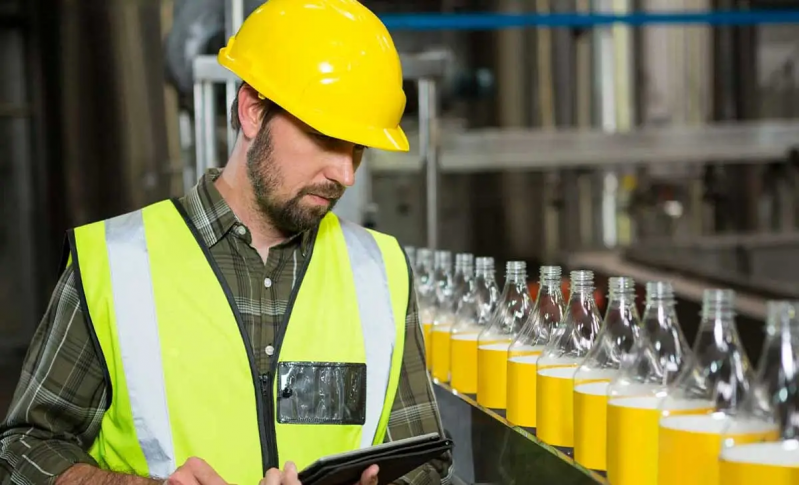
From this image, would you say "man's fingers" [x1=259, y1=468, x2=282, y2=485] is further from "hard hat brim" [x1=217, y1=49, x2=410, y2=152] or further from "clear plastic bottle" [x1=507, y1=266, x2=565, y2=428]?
"hard hat brim" [x1=217, y1=49, x2=410, y2=152]

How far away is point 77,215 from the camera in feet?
21.5

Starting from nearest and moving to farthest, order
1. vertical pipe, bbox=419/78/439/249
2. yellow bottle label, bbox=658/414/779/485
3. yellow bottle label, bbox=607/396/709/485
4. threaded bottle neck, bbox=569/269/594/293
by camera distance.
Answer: yellow bottle label, bbox=658/414/779/485 < yellow bottle label, bbox=607/396/709/485 < threaded bottle neck, bbox=569/269/594/293 < vertical pipe, bbox=419/78/439/249

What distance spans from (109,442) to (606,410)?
745 mm

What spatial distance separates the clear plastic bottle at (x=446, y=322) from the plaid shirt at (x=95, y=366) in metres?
0.33

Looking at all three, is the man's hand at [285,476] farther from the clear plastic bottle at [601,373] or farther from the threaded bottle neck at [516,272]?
the threaded bottle neck at [516,272]

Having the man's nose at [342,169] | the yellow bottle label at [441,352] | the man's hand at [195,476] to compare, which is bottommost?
the man's hand at [195,476]

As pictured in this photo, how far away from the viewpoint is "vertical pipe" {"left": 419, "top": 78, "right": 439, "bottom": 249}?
11.3 ft

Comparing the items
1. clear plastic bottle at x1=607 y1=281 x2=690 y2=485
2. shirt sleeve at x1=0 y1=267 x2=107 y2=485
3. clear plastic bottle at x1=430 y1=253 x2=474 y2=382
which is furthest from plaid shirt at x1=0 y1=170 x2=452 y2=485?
clear plastic bottle at x1=607 y1=281 x2=690 y2=485

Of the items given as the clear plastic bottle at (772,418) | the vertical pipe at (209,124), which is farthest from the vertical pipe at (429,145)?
the clear plastic bottle at (772,418)

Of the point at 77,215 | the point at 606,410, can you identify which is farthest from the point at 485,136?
the point at 606,410

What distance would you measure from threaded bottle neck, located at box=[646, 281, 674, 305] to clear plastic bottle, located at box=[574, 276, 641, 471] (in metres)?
0.09

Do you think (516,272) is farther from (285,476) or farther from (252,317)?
(285,476)

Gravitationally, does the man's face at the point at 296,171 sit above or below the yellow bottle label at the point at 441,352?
above

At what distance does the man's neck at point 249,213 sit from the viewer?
66.3 inches
